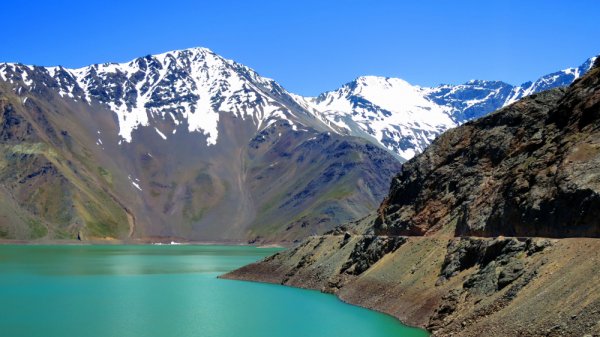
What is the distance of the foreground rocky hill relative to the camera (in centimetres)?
3819

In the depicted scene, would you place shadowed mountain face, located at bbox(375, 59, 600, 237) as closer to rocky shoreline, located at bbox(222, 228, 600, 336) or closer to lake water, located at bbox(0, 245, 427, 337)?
rocky shoreline, located at bbox(222, 228, 600, 336)

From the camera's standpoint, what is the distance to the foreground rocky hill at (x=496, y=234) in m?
38.2

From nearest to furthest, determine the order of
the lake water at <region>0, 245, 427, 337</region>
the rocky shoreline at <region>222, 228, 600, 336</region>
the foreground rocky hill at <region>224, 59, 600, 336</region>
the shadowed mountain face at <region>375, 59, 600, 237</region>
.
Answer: the rocky shoreline at <region>222, 228, 600, 336</region> → the foreground rocky hill at <region>224, 59, 600, 336</region> → the shadowed mountain face at <region>375, 59, 600, 237</region> → the lake water at <region>0, 245, 427, 337</region>

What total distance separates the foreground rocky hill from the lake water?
154 inches

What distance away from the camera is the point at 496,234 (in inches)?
2154

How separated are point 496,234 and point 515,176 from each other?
482 cm

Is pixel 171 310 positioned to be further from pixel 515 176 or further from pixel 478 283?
pixel 515 176

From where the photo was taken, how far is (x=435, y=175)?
253ft

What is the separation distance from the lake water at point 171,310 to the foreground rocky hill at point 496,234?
3906 mm

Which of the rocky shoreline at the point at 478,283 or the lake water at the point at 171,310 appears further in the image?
the lake water at the point at 171,310

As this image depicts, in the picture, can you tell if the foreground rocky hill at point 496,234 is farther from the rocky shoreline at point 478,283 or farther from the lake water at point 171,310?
the lake water at point 171,310

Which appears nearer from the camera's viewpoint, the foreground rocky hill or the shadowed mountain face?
the foreground rocky hill

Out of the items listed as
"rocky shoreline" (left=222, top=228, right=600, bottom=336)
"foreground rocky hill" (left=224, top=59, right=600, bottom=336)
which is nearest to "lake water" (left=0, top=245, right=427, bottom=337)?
"rocky shoreline" (left=222, top=228, right=600, bottom=336)

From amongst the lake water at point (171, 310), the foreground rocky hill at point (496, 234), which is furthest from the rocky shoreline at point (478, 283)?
the lake water at point (171, 310)
